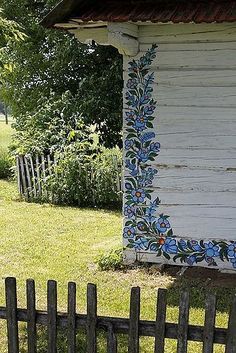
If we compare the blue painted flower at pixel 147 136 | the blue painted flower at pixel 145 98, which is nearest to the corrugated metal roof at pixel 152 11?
the blue painted flower at pixel 145 98

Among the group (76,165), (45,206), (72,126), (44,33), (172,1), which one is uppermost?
(44,33)

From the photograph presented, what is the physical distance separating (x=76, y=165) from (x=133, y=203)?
516 centimetres

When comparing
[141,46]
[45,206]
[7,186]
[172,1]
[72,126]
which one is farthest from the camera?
[7,186]

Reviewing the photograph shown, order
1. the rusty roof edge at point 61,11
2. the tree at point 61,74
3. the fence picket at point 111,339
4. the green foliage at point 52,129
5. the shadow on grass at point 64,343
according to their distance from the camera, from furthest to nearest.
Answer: the tree at point 61,74
the green foliage at point 52,129
the rusty roof edge at point 61,11
the shadow on grass at point 64,343
the fence picket at point 111,339

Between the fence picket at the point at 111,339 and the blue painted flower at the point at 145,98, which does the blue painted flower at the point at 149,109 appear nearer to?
the blue painted flower at the point at 145,98

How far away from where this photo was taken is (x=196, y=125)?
267 inches

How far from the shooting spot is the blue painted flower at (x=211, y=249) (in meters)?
6.95

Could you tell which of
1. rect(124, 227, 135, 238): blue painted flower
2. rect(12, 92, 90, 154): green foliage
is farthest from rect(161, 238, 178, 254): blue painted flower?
rect(12, 92, 90, 154): green foliage

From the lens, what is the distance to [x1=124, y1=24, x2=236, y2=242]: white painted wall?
6.61 meters

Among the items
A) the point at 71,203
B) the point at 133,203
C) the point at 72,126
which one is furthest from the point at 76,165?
the point at 133,203

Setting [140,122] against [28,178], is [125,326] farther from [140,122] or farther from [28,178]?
[28,178]

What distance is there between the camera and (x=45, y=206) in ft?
39.6

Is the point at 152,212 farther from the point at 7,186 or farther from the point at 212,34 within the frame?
the point at 7,186

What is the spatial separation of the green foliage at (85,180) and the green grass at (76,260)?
0.51 metres
